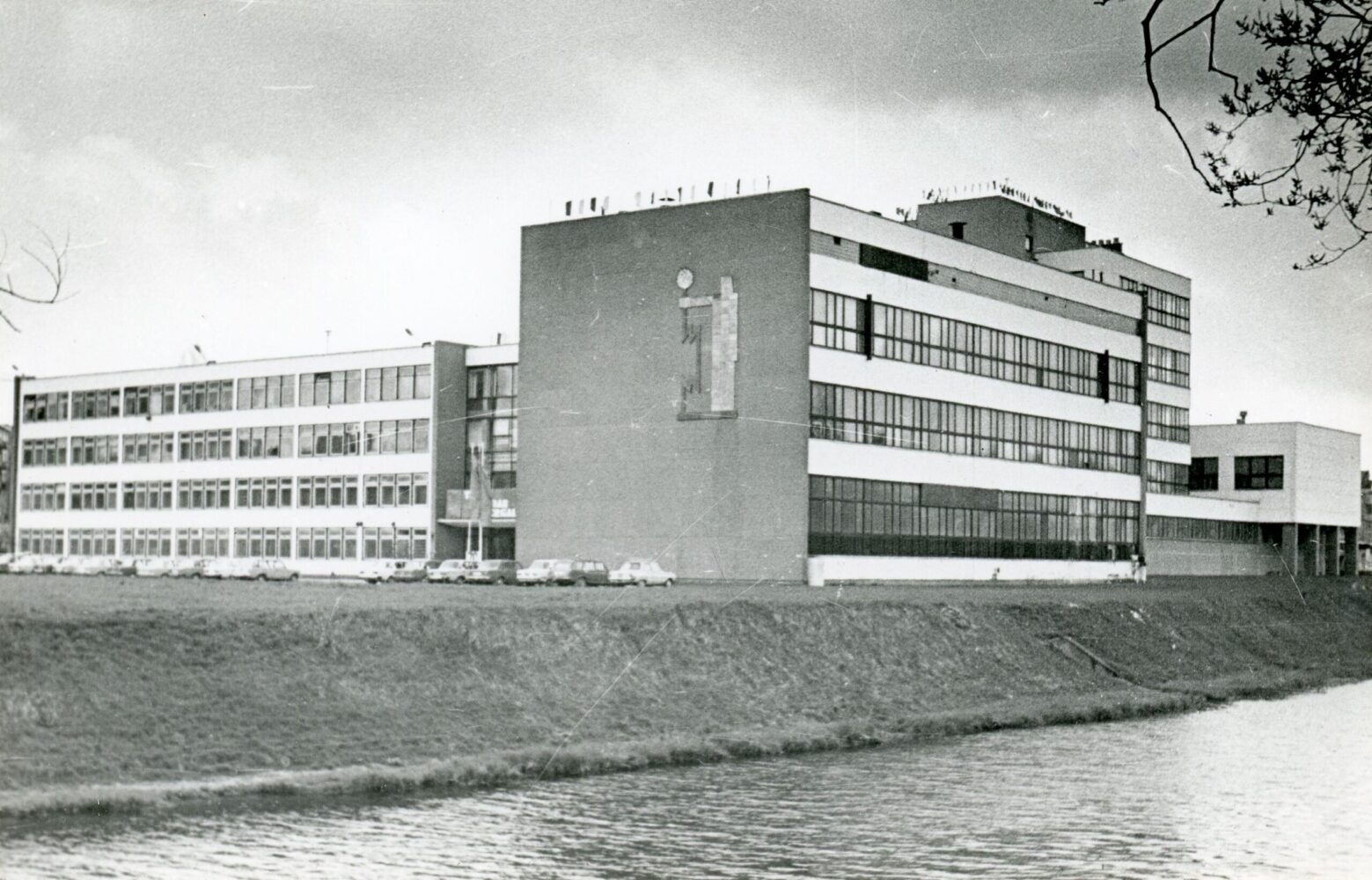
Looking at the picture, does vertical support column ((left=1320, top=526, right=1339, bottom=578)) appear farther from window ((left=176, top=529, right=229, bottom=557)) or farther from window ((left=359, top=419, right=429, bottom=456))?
window ((left=176, top=529, right=229, bottom=557))

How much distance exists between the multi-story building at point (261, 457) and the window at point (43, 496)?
0.09 m

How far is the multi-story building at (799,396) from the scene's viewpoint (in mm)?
69188

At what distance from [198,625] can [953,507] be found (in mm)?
52801

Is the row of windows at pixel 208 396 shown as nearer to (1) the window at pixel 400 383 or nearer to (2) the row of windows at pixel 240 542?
(2) the row of windows at pixel 240 542

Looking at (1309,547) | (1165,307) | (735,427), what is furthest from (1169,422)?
(735,427)

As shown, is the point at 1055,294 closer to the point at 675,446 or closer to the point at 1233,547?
the point at 675,446

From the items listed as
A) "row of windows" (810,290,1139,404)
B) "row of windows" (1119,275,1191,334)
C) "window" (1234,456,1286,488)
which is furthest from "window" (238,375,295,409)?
"window" (1234,456,1286,488)

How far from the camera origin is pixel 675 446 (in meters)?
71.0

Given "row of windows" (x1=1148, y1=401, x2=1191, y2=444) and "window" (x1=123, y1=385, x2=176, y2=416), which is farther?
"row of windows" (x1=1148, y1=401, x2=1191, y2=444)

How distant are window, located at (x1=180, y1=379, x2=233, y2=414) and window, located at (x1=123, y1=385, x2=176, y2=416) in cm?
89

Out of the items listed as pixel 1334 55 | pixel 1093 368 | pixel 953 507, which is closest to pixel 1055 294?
pixel 1093 368

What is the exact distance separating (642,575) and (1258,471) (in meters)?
65.8

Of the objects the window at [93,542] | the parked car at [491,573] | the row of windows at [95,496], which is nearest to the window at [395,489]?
the parked car at [491,573]

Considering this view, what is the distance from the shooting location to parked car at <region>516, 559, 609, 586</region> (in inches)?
2623
